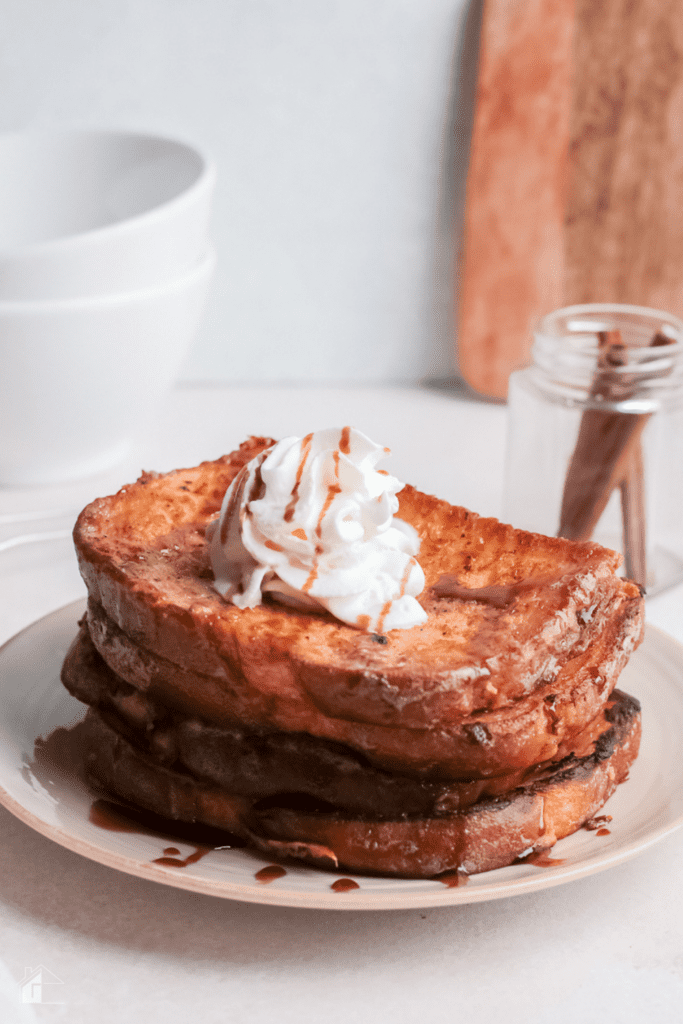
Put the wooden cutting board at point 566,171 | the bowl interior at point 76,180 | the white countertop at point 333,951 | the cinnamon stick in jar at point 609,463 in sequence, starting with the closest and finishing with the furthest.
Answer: the white countertop at point 333,951, the cinnamon stick in jar at point 609,463, the bowl interior at point 76,180, the wooden cutting board at point 566,171

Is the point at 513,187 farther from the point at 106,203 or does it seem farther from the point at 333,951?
the point at 333,951

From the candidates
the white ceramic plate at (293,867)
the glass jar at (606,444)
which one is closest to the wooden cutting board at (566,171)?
the glass jar at (606,444)

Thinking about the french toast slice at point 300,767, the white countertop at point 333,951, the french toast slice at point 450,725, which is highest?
the french toast slice at point 450,725

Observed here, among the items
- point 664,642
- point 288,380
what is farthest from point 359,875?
point 288,380

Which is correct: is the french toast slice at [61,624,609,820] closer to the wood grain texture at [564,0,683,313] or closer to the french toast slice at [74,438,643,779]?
the french toast slice at [74,438,643,779]

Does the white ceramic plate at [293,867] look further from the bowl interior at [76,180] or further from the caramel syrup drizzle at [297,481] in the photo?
the bowl interior at [76,180]

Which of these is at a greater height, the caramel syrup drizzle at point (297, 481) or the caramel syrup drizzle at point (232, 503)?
the caramel syrup drizzle at point (297, 481)

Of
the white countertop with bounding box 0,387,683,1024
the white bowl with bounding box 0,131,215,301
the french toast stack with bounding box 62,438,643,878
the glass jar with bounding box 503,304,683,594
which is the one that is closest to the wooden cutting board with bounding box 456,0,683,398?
the glass jar with bounding box 503,304,683,594

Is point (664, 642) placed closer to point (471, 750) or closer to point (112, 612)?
point (471, 750)
